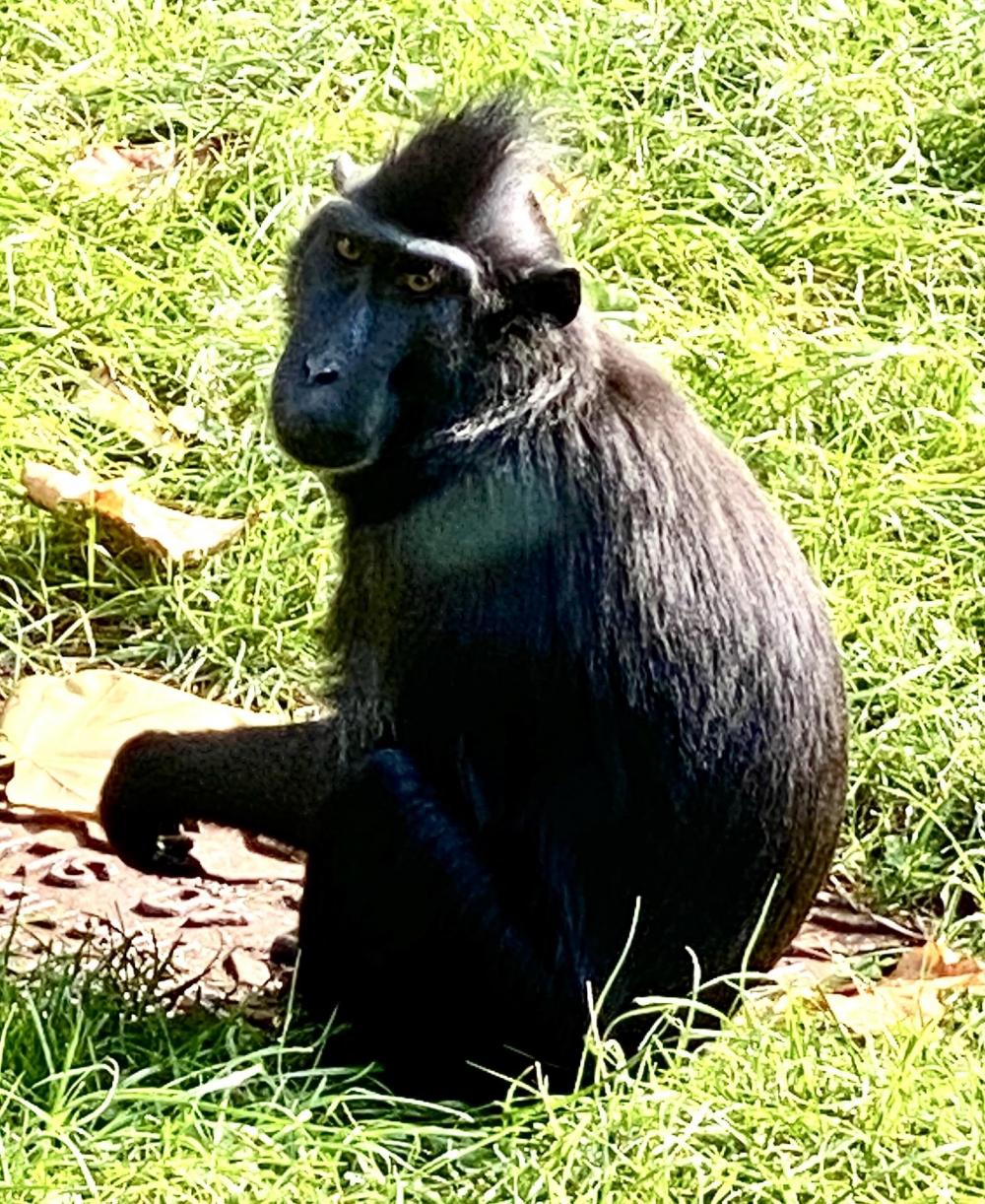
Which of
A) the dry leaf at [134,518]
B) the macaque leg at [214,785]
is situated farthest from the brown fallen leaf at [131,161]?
the macaque leg at [214,785]

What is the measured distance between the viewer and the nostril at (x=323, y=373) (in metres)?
5.02

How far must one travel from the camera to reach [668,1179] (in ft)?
15.1

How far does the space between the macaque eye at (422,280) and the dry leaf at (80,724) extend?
4.25 feet

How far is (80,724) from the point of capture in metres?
6.21

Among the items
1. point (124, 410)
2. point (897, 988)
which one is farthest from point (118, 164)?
point (897, 988)

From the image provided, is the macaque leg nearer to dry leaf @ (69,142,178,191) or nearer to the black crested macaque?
the black crested macaque

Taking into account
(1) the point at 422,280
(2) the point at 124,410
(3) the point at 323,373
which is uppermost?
(1) the point at 422,280

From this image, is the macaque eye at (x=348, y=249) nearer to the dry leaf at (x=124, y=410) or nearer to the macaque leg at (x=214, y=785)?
the macaque leg at (x=214, y=785)

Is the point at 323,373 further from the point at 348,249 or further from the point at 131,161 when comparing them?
the point at 131,161

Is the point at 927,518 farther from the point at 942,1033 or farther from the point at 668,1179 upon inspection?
the point at 668,1179

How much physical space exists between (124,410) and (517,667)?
2.41 m

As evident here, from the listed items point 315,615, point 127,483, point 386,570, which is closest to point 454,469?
point 386,570

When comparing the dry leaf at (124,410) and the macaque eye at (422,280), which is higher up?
the macaque eye at (422,280)

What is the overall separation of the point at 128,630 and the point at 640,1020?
203cm
